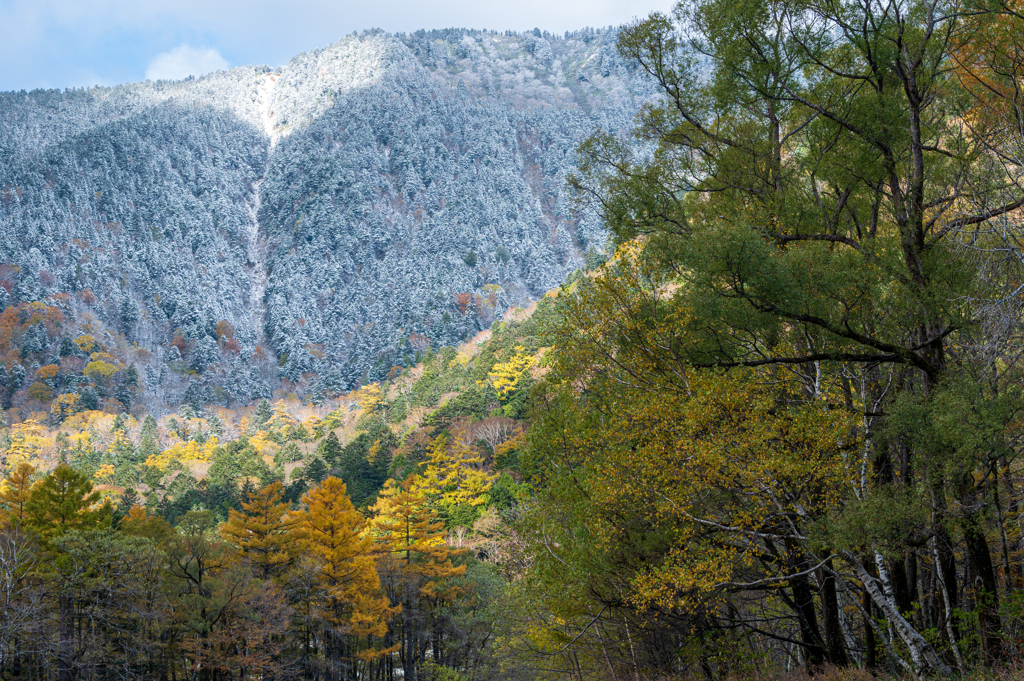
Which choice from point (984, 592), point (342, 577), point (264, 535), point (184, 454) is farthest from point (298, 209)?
point (984, 592)

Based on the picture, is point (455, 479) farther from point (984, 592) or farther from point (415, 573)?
point (984, 592)

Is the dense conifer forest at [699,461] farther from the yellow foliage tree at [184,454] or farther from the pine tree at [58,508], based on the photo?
the yellow foliage tree at [184,454]

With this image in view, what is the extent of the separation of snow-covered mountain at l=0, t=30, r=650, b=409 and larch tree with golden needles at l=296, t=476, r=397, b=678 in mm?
89229

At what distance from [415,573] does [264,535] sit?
5962mm

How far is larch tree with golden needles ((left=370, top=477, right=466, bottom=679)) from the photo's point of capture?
89.0ft

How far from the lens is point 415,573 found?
27.1 meters

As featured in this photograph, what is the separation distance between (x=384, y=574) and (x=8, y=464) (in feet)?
199

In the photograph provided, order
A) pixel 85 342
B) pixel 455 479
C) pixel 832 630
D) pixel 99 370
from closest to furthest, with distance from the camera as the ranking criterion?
pixel 832 630
pixel 455 479
pixel 99 370
pixel 85 342

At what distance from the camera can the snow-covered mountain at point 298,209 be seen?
12288 centimetres

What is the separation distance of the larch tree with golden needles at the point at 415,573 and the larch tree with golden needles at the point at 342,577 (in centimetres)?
108

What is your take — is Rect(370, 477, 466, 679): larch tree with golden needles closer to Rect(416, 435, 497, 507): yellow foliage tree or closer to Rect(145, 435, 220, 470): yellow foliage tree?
Rect(416, 435, 497, 507): yellow foliage tree

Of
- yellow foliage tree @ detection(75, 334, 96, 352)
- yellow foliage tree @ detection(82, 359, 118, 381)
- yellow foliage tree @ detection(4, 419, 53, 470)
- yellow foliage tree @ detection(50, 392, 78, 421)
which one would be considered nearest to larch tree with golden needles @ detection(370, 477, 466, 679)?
yellow foliage tree @ detection(4, 419, 53, 470)

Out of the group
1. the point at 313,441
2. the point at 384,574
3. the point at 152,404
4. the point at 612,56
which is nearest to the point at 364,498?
the point at 384,574

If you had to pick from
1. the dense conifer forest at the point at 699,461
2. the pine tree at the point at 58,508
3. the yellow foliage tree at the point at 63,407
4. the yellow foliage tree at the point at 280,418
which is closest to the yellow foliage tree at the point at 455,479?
the dense conifer forest at the point at 699,461
